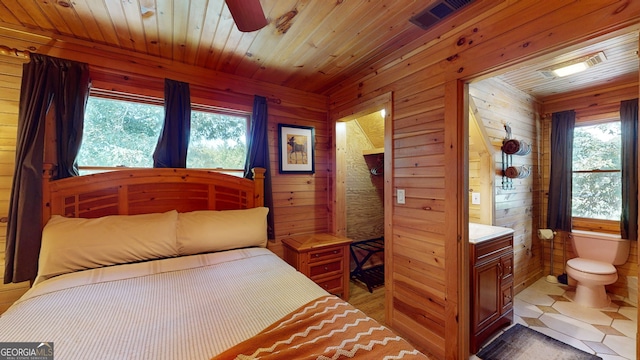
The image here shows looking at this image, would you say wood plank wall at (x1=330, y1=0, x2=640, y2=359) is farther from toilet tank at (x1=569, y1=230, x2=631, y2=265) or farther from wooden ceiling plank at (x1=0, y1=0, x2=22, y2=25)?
wooden ceiling plank at (x1=0, y1=0, x2=22, y2=25)

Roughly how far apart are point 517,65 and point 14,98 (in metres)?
3.28

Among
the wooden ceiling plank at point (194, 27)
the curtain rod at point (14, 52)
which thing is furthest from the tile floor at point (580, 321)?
the curtain rod at point (14, 52)

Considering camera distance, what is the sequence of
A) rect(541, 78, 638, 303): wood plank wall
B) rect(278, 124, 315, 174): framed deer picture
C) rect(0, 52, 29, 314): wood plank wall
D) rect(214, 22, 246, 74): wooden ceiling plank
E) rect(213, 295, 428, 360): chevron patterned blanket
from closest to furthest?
1. rect(213, 295, 428, 360): chevron patterned blanket
2. rect(0, 52, 29, 314): wood plank wall
3. rect(214, 22, 246, 74): wooden ceiling plank
4. rect(541, 78, 638, 303): wood plank wall
5. rect(278, 124, 315, 174): framed deer picture

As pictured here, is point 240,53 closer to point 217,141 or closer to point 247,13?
point 217,141

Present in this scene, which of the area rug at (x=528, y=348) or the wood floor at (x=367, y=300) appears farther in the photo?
the wood floor at (x=367, y=300)

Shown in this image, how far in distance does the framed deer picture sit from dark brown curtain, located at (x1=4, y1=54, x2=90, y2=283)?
1.62 meters

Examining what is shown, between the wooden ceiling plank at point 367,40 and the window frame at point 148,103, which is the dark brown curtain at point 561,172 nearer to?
the wooden ceiling plank at point 367,40

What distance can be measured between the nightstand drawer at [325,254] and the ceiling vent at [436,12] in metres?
2.02

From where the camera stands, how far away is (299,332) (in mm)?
891

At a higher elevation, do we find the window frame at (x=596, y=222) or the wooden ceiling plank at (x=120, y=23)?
the wooden ceiling plank at (x=120, y=23)

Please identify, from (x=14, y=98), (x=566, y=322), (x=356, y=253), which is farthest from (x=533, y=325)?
(x=14, y=98)

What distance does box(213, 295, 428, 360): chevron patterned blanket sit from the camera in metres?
0.77

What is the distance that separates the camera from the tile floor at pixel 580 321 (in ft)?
6.09

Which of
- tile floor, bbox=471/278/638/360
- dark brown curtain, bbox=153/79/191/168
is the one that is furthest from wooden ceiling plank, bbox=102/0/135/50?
tile floor, bbox=471/278/638/360
